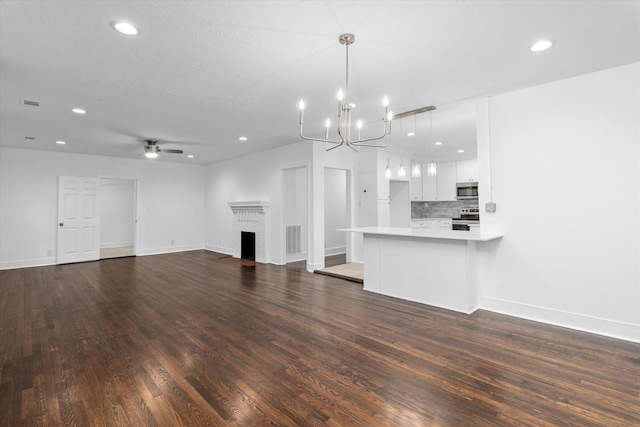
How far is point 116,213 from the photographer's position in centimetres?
961

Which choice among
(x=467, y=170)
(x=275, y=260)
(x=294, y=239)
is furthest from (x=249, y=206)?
(x=467, y=170)

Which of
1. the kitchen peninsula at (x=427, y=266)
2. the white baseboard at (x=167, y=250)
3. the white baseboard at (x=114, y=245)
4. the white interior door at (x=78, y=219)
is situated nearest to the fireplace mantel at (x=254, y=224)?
the white baseboard at (x=167, y=250)

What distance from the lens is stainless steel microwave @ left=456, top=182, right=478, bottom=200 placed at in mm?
7613

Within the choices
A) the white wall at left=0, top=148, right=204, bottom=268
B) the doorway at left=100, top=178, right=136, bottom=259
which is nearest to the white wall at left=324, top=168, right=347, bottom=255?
the white wall at left=0, top=148, right=204, bottom=268

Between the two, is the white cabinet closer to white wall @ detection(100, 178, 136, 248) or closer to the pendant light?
the pendant light

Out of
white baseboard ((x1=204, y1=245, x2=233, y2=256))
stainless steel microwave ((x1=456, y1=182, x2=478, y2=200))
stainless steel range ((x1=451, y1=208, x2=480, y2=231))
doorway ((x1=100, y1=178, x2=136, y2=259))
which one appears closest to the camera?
stainless steel microwave ((x1=456, y1=182, x2=478, y2=200))

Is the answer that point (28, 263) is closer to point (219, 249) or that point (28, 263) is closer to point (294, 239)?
A: point (219, 249)

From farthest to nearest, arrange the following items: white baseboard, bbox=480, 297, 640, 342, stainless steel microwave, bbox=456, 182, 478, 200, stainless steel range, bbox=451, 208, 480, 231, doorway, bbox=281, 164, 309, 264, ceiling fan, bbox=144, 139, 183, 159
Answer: stainless steel range, bbox=451, 208, 480, 231 → stainless steel microwave, bbox=456, 182, 478, 200 → doorway, bbox=281, 164, 309, 264 → ceiling fan, bbox=144, 139, 183, 159 → white baseboard, bbox=480, 297, 640, 342

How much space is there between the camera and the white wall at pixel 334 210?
816 cm

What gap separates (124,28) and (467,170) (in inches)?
296

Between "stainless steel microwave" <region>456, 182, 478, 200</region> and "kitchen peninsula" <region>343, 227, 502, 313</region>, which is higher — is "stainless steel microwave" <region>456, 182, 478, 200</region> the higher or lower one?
the higher one

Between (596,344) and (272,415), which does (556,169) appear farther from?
(272,415)

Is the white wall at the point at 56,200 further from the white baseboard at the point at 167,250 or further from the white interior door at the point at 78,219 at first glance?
the white interior door at the point at 78,219

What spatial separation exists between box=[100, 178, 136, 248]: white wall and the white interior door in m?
1.74
